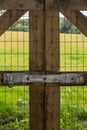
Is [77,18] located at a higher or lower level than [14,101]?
higher

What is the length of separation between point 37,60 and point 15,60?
4.07 feet

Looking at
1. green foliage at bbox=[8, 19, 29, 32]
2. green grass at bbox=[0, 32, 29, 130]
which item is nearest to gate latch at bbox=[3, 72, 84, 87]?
green grass at bbox=[0, 32, 29, 130]

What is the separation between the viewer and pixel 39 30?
6109 millimetres

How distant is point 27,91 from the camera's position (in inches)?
283

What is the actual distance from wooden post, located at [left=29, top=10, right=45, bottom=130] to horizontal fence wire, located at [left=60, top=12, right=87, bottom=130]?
0.44m

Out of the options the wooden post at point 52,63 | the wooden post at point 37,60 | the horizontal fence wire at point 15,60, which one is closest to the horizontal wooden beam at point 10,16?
the horizontal fence wire at point 15,60

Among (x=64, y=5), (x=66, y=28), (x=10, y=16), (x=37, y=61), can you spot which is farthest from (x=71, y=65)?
(x=10, y=16)

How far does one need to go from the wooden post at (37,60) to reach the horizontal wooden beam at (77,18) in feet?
1.22

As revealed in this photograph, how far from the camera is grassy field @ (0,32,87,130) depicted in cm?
670

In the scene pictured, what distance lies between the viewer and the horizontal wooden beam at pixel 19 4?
6012mm

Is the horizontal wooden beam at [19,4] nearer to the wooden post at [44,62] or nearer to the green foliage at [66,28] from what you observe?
the wooden post at [44,62]

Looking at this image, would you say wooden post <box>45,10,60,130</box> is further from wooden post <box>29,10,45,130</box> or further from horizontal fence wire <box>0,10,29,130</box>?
horizontal fence wire <box>0,10,29,130</box>

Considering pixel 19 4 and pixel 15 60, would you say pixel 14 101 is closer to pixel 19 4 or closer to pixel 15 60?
pixel 15 60

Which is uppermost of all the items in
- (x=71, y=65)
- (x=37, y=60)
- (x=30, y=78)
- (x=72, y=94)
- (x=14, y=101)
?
(x=37, y=60)
